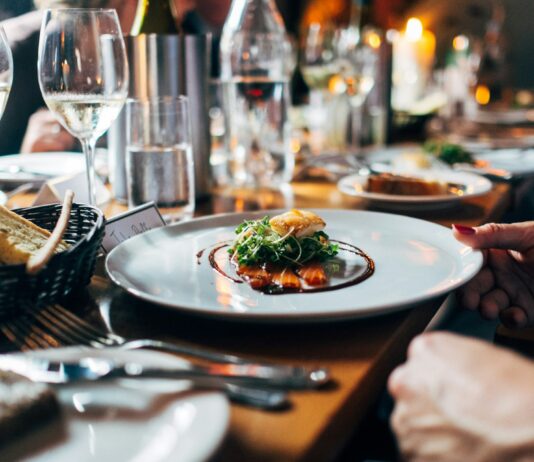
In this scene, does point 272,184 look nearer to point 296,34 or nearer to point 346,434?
point 346,434

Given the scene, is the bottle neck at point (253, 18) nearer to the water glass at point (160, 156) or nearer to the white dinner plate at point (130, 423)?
the water glass at point (160, 156)

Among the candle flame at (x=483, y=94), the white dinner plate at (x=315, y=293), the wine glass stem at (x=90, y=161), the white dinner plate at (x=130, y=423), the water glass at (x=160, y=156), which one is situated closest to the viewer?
the white dinner plate at (x=130, y=423)

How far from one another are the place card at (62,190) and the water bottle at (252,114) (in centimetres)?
37

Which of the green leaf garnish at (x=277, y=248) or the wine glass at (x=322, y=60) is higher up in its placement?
the wine glass at (x=322, y=60)

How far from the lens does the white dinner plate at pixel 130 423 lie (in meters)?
0.39

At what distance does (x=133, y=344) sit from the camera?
1.72 ft

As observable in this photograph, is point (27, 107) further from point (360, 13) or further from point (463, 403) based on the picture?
point (360, 13)

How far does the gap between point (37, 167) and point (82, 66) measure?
1.84ft

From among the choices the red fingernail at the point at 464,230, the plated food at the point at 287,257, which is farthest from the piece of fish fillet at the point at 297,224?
the red fingernail at the point at 464,230

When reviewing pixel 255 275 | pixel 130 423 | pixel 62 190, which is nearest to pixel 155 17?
pixel 62 190

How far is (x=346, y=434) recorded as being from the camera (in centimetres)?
50

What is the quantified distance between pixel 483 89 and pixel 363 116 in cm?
153

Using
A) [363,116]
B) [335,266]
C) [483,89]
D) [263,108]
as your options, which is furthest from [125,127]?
[483,89]

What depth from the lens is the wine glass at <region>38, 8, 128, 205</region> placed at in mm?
851
